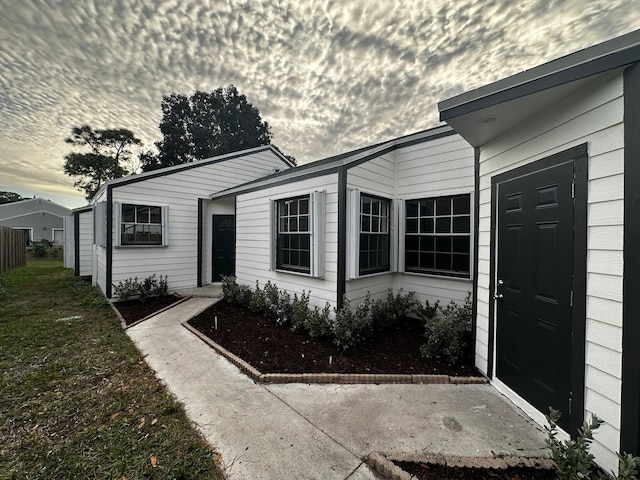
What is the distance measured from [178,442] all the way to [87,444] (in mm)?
750

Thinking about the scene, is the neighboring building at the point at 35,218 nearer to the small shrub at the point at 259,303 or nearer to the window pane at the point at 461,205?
the small shrub at the point at 259,303

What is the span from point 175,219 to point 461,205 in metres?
7.63

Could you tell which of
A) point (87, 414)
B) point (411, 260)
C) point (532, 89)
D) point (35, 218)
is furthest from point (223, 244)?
point (35, 218)

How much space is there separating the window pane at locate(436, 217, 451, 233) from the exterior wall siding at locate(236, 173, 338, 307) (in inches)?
83.8

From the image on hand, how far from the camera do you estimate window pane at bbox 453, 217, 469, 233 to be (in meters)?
4.60

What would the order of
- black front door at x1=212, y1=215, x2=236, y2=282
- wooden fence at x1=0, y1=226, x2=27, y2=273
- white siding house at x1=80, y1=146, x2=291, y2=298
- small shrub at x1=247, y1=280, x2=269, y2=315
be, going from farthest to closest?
1. wooden fence at x1=0, y1=226, x2=27, y2=273
2. black front door at x1=212, y1=215, x2=236, y2=282
3. white siding house at x1=80, y1=146, x2=291, y2=298
4. small shrub at x1=247, y1=280, x2=269, y2=315

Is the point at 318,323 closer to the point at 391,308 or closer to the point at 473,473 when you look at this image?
the point at 391,308

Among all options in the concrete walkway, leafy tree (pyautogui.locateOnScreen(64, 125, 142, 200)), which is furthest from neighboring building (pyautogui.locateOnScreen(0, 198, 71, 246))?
the concrete walkway

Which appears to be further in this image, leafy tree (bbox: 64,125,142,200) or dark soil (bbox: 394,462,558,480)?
leafy tree (bbox: 64,125,142,200)

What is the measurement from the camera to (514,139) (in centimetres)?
266

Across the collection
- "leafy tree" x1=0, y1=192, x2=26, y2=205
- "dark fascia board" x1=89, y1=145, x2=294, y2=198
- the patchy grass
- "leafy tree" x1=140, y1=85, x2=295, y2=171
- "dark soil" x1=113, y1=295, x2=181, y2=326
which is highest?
"leafy tree" x1=140, y1=85, x2=295, y2=171

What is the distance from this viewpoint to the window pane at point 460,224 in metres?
4.60

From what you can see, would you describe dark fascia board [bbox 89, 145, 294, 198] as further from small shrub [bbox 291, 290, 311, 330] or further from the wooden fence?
the wooden fence

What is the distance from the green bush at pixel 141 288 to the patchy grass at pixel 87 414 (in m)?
1.87
